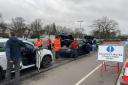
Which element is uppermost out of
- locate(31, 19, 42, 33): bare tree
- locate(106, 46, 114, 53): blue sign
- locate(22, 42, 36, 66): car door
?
locate(31, 19, 42, 33): bare tree

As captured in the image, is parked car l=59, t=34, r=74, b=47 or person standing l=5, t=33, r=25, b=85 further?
parked car l=59, t=34, r=74, b=47

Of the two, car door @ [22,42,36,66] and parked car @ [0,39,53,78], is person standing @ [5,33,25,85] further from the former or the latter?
car door @ [22,42,36,66]

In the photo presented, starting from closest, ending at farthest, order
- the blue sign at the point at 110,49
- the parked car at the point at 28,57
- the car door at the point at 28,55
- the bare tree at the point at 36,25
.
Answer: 1. the parked car at the point at 28,57
2. the blue sign at the point at 110,49
3. the car door at the point at 28,55
4. the bare tree at the point at 36,25

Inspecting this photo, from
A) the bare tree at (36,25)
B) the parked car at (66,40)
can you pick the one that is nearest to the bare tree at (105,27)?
the bare tree at (36,25)

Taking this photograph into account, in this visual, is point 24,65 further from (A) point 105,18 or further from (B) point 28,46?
(A) point 105,18

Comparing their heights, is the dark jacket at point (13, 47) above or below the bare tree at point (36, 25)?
below

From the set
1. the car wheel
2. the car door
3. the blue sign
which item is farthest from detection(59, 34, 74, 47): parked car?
the blue sign

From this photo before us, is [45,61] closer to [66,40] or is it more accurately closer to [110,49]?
[110,49]

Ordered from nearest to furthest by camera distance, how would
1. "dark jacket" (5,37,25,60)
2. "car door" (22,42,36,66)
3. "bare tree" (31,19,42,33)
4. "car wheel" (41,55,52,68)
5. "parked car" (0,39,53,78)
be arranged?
"dark jacket" (5,37,25,60) → "parked car" (0,39,53,78) → "car door" (22,42,36,66) → "car wheel" (41,55,52,68) → "bare tree" (31,19,42,33)

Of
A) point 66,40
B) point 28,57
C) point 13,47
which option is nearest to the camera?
point 13,47

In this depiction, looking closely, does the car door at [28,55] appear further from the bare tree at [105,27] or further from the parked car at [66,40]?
the bare tree at [105,27]

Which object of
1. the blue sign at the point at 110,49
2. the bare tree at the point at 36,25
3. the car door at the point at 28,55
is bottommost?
the car door at the point at 28,55

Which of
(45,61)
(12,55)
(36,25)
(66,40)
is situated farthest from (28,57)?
(36,25)

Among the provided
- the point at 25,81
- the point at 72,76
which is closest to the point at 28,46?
the point at 25,81
